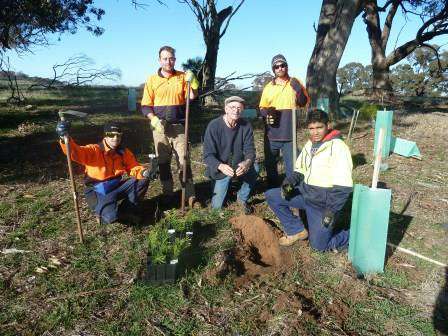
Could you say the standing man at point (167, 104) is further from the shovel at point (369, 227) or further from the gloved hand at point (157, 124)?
the shovel at point (369, 227)

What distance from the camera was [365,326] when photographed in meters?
3.13

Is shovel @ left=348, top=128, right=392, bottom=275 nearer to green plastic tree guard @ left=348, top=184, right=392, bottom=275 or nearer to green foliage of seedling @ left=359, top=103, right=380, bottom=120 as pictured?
green plastic tree guard @ left=348, top=184, right=392, bottom=275

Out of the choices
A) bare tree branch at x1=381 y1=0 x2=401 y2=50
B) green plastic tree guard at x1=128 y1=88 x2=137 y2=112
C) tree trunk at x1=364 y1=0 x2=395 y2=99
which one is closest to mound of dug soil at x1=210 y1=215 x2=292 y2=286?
green plastic tree guard at x1=128 y1=88 x2=137 y2=112

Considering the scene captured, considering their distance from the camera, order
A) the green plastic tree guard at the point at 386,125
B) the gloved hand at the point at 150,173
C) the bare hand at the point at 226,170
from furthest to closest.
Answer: the green plastic tree guard at the point at 386,125 → the bare hand at the point at 226,170 → the gloved hand at the point at 150,173

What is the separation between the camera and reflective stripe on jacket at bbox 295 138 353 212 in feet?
13.0

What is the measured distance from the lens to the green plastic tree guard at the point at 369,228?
3559 mm

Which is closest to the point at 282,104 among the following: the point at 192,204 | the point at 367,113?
the point at 192,204

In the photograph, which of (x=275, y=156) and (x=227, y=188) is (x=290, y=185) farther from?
(x=275, y=156)

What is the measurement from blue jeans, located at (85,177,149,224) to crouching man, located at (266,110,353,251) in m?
1.68

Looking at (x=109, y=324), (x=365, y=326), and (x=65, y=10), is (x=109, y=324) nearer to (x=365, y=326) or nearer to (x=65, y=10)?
(x=365, y=326)

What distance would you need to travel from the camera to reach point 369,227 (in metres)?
3.66

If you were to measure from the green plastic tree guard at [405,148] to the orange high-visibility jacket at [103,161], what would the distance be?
5970 mm

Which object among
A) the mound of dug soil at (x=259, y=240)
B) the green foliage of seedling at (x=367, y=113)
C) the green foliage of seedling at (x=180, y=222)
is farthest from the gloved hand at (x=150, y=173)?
the green foliage of seedling at (x=367, y=113)

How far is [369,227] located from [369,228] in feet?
0.04
